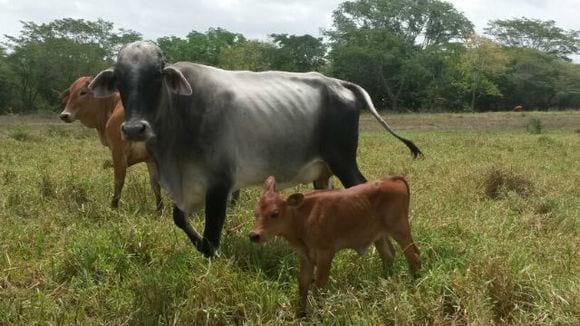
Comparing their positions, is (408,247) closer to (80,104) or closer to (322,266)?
(322,266)

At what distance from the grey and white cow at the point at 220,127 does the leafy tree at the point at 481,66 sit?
44806 millimetres

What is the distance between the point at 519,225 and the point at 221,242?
2.83 metres

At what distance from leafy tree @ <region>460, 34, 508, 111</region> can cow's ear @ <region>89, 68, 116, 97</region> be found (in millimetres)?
45936

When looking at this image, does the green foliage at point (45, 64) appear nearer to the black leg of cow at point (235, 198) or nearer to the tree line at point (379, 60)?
the tree line at point (379, 60)

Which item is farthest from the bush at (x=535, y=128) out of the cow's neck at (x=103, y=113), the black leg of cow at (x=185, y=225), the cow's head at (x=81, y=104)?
the black leg of cow at (x=185, y=225)

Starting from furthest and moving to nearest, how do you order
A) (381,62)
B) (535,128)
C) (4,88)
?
(381,62) < (4,88) < (535,128)

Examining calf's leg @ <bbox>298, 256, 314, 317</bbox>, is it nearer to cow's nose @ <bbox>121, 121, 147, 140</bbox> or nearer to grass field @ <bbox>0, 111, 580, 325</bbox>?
grass field @ <bbox>0, 111, 580, 325</bbox>

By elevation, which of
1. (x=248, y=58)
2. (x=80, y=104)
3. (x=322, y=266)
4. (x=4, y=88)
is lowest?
(x=4, y=88)

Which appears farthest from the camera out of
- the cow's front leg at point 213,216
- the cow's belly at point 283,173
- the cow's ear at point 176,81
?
the cow's belly at point 283,173

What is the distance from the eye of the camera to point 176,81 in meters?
4.36

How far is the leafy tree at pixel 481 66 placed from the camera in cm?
4891

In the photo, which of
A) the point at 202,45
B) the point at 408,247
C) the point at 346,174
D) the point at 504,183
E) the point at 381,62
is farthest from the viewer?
the point at 202,45

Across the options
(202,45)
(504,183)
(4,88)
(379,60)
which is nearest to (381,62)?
(379,60)

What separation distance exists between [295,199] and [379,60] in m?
42.7
